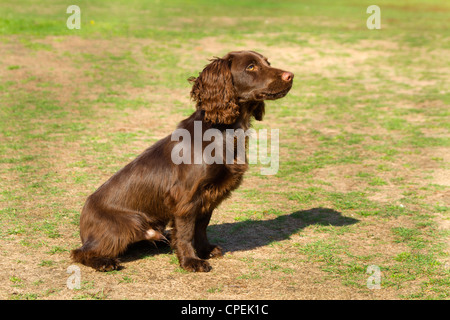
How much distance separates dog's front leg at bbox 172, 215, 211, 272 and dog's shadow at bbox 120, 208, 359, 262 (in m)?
0.31

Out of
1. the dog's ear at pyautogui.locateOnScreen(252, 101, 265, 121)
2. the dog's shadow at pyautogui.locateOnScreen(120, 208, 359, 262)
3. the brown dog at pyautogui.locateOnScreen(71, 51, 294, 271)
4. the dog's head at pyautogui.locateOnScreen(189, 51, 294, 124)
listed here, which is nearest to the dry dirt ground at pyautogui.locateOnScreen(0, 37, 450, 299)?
the dog's shadow at pyautogui.locateOnScreen(120, 208, 359, 262)

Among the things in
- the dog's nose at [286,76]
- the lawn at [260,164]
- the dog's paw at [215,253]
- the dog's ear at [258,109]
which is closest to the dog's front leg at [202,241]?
the dog's paw at [215,253]

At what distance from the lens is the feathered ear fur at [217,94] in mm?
4844

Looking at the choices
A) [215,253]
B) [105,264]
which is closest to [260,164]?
[215,253]

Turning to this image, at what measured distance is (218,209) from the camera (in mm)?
6508

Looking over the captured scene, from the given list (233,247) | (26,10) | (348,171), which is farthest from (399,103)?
(26,10)

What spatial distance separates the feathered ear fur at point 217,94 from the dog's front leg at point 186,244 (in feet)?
2.78

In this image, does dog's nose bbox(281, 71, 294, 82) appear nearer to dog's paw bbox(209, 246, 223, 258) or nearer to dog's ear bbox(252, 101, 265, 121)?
dog's ear bbox(252, 101, 265, 121)

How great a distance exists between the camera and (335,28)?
63.9 ft

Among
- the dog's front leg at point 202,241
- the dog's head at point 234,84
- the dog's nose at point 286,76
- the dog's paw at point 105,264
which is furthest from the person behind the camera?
the dog's front leg at point 202,241

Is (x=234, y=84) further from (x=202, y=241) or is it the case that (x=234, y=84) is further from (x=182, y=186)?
(x=202, y=241)

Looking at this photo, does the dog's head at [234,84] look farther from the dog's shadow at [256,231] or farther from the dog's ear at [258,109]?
the dog's shadow at [256,231]

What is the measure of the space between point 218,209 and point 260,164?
72.7 inches

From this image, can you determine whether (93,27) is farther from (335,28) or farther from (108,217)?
(108,217)
